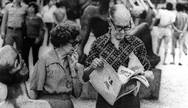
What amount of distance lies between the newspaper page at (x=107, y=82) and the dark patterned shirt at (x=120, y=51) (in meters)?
0.14

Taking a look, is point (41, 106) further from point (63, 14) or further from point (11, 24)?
point (63, 14)

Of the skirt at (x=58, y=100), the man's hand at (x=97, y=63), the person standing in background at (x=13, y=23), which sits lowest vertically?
the person standing in background at (x=13, y=23)

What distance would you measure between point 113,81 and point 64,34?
525 millimetres

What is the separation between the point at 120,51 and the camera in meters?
4.32

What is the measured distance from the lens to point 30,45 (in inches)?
420

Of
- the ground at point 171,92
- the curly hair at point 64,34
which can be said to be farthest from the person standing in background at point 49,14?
the curly hair at point 64,34

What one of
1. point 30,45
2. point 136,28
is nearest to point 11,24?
point 30,45

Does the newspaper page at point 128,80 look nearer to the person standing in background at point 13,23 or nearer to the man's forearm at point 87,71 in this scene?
the man's forearm at point 87,71

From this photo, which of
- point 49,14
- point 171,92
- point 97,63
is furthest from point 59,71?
point 49,14

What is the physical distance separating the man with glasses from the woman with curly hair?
23 cm

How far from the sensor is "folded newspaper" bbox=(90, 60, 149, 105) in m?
4.13

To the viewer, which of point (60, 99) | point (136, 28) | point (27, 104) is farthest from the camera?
point (136, 28)

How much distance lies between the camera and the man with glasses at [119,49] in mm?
4242

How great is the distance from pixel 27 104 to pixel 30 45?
7426 mm
